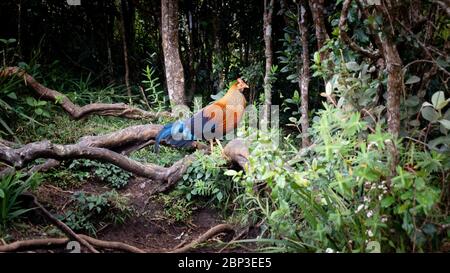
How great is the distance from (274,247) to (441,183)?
984 mm

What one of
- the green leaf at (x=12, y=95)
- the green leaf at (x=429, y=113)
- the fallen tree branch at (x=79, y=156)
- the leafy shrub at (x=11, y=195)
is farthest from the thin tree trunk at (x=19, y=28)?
the green leaf at (x=429, y=113)

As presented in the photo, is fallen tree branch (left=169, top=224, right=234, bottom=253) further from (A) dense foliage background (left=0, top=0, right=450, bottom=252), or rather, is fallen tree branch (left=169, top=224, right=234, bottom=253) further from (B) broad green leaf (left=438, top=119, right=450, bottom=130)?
(B) broad green leaf (left=438, top=119, right=450, bottom=130)

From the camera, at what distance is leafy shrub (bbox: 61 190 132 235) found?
4.01 metres

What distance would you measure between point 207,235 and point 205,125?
1288 millimetres

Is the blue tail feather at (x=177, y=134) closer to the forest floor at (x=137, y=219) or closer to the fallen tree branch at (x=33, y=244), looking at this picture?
the forest floor at (x=137, y=219)

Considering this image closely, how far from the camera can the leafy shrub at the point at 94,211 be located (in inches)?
158

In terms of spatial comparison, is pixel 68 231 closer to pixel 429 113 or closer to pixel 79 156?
pixel 79 156

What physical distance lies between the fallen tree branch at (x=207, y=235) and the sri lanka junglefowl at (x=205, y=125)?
106 centimetres

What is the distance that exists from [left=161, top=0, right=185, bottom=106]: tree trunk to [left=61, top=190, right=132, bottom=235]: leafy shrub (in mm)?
1581

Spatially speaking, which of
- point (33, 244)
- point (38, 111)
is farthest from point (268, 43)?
point (33, 244)

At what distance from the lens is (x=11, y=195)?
3799 millimetres

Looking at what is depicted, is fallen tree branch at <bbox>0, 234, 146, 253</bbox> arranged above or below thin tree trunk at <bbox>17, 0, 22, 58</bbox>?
below

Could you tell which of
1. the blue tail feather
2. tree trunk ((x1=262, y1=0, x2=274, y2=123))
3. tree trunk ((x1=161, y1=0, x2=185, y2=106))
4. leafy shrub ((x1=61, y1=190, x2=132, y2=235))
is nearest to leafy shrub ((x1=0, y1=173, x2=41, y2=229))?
leafy shrub ((x1=61, y1=190, x2=132, y2=235))

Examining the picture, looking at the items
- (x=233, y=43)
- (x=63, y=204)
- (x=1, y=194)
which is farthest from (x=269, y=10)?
(x=1, y=194)
